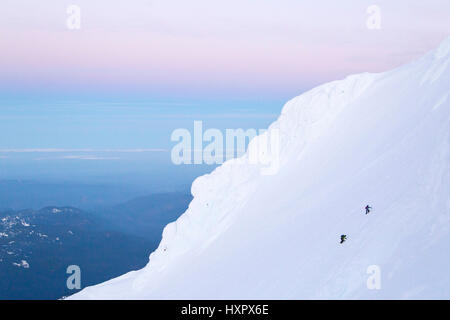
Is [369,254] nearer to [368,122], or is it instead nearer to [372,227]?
[372,227]

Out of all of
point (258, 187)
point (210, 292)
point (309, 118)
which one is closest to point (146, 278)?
point (258, 187)

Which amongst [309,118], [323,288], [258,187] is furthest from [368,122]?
[323,288]
